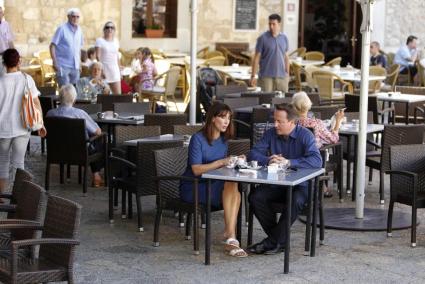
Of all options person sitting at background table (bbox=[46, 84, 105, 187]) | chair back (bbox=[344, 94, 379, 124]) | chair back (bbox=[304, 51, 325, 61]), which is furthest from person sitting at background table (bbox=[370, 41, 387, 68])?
person sitting at background table (bbox=[46, 84, 105, 187])

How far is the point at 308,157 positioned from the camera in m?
8.73

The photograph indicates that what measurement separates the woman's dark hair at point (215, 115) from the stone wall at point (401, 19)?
1623 cm

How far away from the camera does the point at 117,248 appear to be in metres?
8.88

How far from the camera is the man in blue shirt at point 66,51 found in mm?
A: 15570

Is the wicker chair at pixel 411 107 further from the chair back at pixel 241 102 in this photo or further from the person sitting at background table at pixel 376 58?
the person sitting at background table at pixel 376 58

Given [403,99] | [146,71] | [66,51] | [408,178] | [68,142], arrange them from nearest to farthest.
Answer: [408,178] < [68,142] < [403,99] < [66,51] < [146,71]

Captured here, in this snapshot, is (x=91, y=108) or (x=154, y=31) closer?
(x=91, y=108)

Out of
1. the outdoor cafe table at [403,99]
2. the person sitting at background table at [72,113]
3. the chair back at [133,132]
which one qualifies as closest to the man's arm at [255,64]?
the outdoor cafe table at [403,99]

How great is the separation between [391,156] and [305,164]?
101 cm

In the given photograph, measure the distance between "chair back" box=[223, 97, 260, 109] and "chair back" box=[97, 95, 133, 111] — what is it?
3.83ft

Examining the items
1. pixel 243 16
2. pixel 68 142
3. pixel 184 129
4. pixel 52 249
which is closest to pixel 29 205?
pixel 52 249

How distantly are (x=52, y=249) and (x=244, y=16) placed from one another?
1783 centimetres

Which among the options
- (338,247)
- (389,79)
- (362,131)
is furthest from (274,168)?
(389,79)

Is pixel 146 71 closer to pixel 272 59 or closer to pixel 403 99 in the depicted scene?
pixel 272 59
